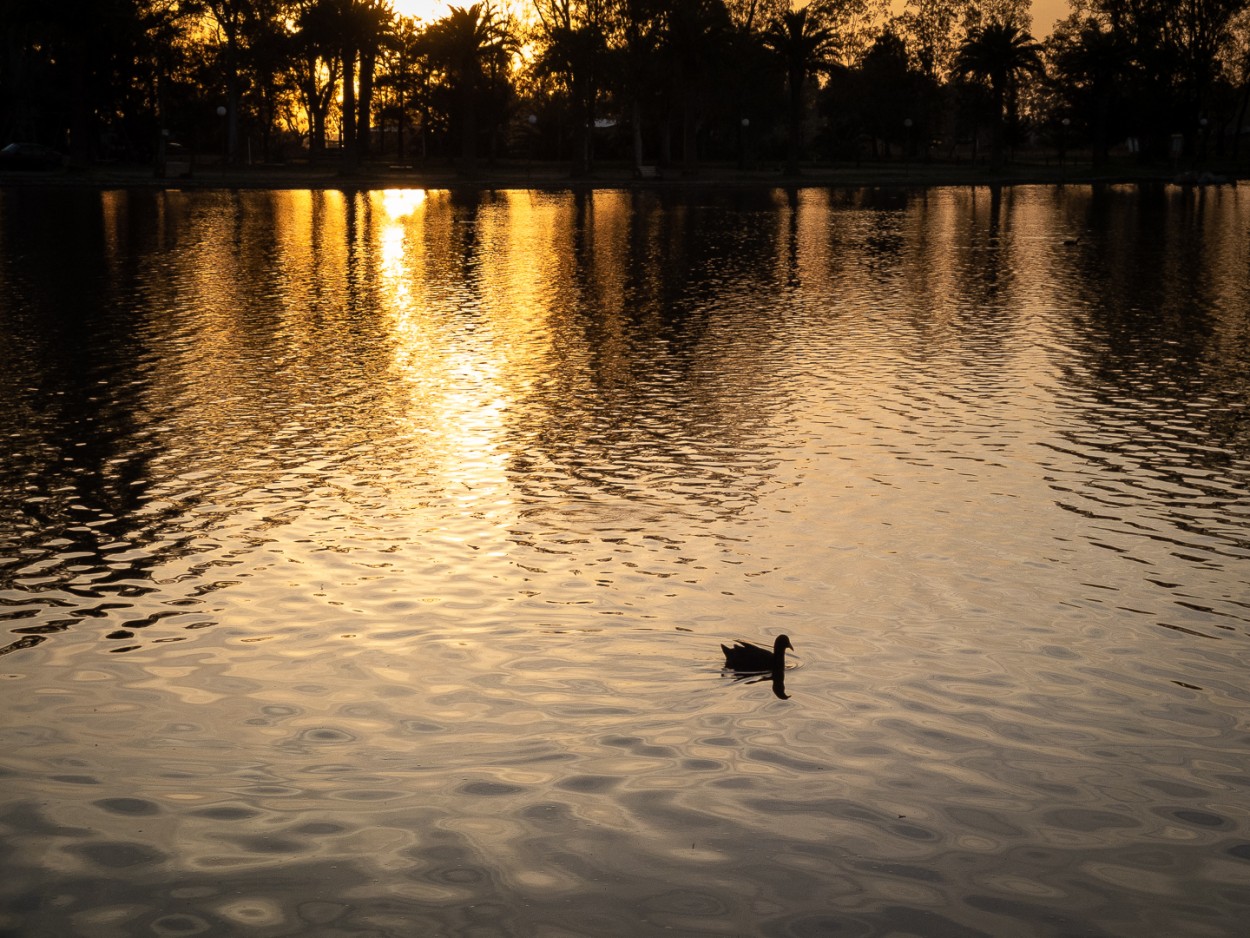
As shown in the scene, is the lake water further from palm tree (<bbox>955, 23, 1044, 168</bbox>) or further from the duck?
palm tree (<bbox>955, 23, 1044, 168</bbox>)

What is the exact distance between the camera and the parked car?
80.8 metres

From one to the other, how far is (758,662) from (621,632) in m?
1.28

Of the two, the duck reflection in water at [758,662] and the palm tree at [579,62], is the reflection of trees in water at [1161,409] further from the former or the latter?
the palm tree at [579,62]

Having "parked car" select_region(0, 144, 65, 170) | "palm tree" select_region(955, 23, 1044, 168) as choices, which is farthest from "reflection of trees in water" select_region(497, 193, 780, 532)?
"palm tree" select_region(955, 23, 1044, 168)

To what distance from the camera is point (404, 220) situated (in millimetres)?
54469

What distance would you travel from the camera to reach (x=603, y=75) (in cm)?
8531

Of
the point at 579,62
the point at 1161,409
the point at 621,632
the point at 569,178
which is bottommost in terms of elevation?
the point at 621,632

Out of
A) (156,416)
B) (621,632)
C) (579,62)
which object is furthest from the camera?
(579,62)

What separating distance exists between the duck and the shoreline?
70951 mm

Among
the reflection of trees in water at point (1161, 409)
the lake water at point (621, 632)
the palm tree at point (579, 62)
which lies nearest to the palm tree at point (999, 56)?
the palm tree at point (579, 62)

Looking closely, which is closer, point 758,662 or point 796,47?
point 758,662

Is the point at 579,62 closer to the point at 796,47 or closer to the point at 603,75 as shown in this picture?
the point at 603,75

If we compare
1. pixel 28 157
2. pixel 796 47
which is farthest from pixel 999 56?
pixel 28 157

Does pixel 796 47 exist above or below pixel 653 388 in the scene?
above
